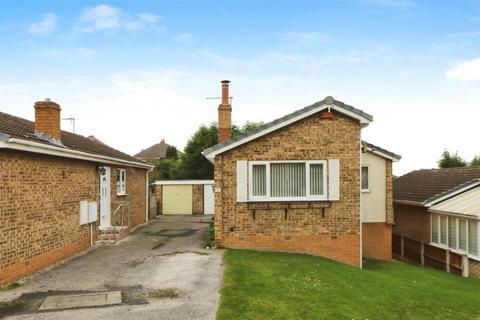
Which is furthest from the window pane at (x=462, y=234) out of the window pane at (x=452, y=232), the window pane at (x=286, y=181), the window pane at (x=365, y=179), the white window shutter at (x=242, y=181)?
the white window shutter at (x=242, y=181)

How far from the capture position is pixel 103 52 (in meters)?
16.8

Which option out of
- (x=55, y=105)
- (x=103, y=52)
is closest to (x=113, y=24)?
Answer: (x=103, y=52)

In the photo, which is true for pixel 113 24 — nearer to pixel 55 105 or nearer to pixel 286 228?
pixel 55 105

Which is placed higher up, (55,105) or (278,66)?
(278,66)

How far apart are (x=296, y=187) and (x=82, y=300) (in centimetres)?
733

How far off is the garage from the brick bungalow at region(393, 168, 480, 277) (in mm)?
12196

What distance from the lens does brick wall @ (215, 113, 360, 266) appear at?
13.3 m

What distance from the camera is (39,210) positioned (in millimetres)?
10445

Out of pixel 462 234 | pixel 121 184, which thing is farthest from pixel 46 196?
pixel 462 234

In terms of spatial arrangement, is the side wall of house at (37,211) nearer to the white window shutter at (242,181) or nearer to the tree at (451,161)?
the white window shutter at (242,181)

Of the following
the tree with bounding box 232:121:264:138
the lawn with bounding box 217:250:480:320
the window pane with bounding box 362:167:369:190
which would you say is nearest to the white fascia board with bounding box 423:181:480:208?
the window pane with bounding box 362:167:369:190

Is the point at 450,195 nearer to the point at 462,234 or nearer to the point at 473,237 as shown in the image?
the point at 462,234

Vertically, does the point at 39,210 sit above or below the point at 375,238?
above

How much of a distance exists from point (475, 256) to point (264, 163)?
8222 millimetres
